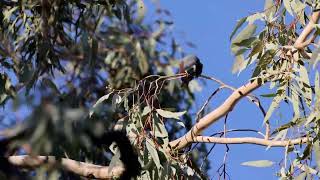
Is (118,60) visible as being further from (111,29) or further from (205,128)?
(205,128)

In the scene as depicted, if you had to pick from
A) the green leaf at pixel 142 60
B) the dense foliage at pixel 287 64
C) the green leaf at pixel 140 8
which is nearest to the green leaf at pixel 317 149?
the dense foliage at pixel 287 64

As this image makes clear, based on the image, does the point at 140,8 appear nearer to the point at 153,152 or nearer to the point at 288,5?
the point at 288,5

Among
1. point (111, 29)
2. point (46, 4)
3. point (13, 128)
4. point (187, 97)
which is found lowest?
point (187, 97)

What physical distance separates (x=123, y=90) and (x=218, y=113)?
0.32 metres

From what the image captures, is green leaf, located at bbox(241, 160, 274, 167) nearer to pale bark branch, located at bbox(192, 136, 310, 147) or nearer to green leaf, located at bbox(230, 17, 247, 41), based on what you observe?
pale bark branch, located at bbox(192, 136, 310, 147)

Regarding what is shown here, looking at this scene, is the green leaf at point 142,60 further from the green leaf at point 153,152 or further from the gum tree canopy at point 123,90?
the green leaf at point 153,152

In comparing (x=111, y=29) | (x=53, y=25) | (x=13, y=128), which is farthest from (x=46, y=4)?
(x=13, y=128)

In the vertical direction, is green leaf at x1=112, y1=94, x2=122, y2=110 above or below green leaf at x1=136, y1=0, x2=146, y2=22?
below

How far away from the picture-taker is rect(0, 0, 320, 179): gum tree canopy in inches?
31.6

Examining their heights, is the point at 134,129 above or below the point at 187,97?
above

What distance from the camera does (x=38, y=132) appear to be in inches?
27.8

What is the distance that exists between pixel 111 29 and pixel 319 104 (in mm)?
2133

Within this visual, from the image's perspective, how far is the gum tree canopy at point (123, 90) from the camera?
0.80 meters

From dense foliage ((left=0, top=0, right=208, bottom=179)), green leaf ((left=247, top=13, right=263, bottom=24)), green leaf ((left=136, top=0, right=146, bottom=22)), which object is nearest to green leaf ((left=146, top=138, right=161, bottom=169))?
dense foliage ((left=0, top=0, right=208, bottom=179))
